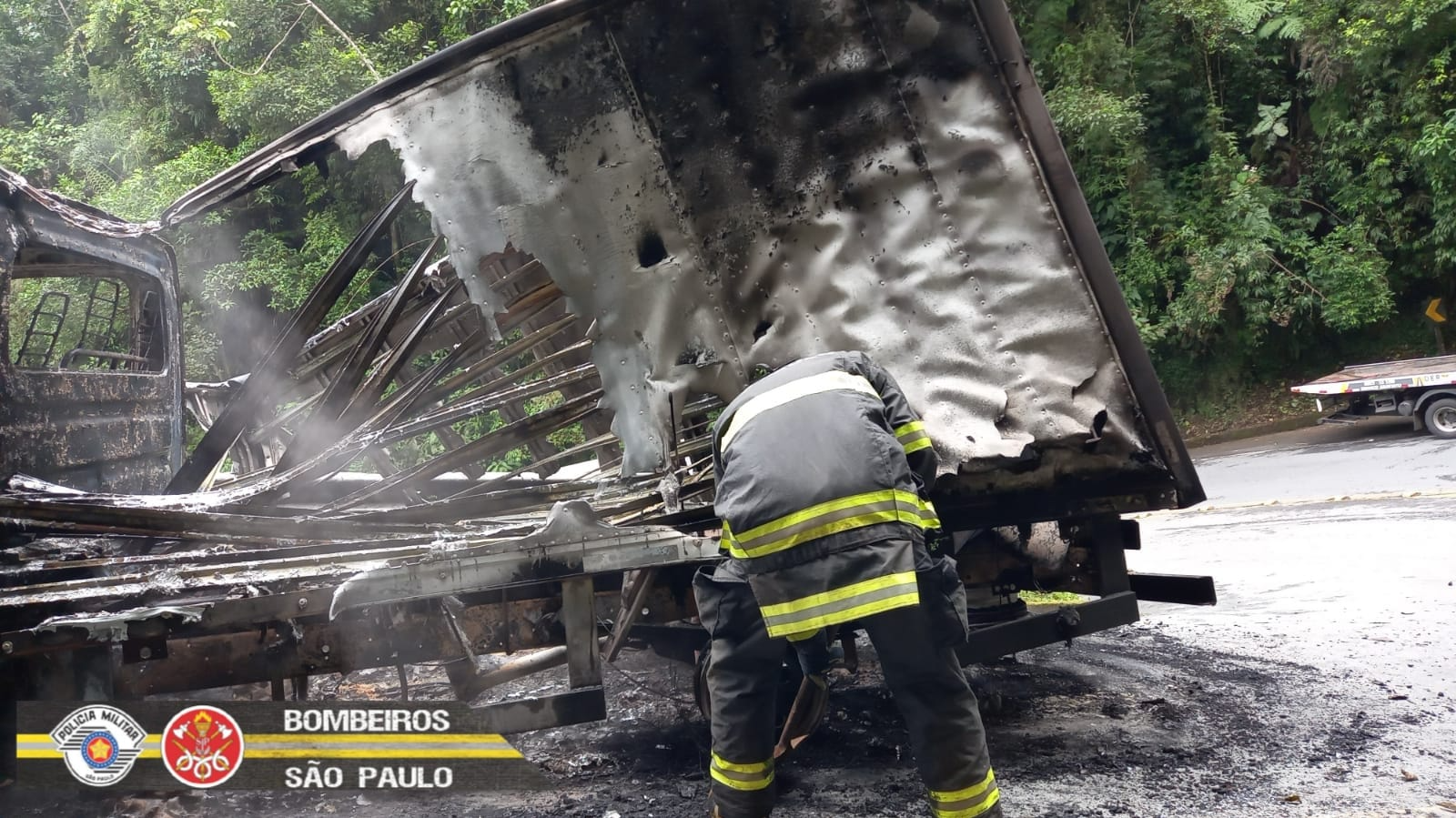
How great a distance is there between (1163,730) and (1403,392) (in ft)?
31.3

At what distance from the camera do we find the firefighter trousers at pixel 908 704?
2527 millimetres

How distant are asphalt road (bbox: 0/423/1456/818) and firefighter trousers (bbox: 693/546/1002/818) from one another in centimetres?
35

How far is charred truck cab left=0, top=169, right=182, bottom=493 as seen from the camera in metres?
3.77

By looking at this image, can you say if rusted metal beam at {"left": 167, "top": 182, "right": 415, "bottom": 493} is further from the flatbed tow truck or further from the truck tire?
the truck tire

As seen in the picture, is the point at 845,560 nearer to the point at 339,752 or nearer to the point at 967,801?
the point at 967,801

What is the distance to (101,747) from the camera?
111 inches

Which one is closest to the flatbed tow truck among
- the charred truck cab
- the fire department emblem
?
the charred truck cab

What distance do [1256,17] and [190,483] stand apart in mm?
15337

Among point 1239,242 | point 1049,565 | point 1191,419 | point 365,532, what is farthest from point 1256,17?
point 365,532

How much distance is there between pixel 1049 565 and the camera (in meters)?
3.54

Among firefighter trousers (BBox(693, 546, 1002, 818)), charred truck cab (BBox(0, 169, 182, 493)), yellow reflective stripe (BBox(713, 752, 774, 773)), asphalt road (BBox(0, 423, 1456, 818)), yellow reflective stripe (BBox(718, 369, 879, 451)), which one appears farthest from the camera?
charred truck cab (BBox(0, 169, 182, 493))

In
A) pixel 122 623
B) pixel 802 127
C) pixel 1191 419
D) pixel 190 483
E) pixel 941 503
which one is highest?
pixel 802 127

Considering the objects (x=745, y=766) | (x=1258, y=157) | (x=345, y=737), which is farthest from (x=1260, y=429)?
(x=345, y=737)

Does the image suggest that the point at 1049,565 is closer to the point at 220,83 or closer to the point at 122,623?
the point at 122,623
